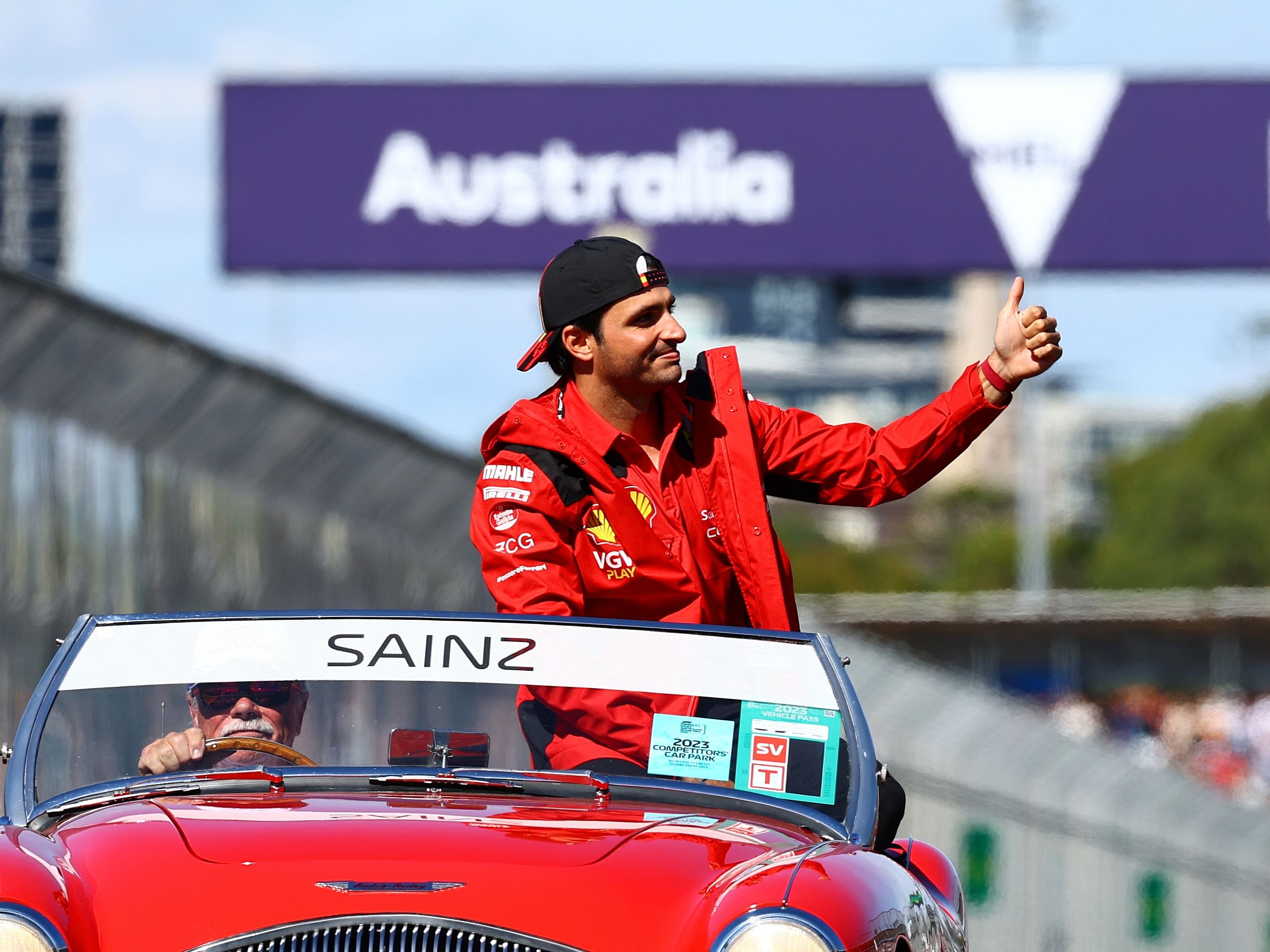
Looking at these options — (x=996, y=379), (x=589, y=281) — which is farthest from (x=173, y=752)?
(x=996, y=379)

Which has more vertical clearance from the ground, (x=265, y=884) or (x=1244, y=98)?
(x=1244, y=98)

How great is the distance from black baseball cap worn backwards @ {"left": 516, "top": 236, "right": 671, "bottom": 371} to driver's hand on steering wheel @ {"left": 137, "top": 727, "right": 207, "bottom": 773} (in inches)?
47.4

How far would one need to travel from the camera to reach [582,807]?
397cm

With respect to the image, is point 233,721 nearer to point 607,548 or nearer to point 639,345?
point 607,548

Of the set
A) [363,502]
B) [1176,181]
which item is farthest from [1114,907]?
[1176,181]

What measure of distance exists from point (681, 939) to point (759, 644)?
1.15 m

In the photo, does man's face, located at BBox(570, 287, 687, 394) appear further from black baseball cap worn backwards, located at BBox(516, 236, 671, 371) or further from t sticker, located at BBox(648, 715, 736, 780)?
t sticker, located at BBox(648, 715, 736, 780)

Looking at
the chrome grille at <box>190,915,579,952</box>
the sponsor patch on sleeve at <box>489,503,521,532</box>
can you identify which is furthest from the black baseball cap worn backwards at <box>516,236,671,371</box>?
the chrome grille at <box>190,915,579,952</box>

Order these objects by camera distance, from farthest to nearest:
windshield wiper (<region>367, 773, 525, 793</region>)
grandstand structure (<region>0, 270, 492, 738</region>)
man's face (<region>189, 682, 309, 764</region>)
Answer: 1. grandstand structure (<region>0, 270, 492, 738</region>)
2. man's face (<region>189, 682, 309, 764</region>)
3. windshield wiper (<region>367, 773, 525, 793</region>)

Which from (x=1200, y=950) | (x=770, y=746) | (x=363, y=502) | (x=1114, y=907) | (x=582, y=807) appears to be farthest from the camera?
(x=1200, y=950)

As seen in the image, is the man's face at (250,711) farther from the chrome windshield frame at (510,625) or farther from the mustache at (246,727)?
the chrome windshield frame at (510,625)

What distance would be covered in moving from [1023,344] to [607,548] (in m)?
1.02

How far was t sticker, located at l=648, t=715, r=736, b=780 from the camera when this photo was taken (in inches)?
167

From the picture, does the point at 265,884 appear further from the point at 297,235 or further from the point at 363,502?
the point at 297,235
